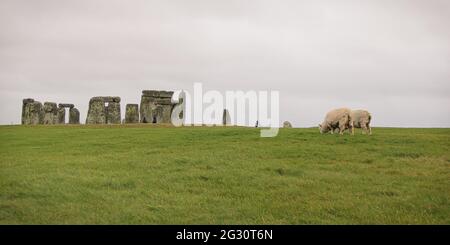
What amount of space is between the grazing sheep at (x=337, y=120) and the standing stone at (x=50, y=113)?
25.8 metres

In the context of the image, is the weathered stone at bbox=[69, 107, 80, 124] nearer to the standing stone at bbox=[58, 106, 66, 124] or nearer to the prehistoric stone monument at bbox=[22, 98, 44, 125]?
the standing stone at bbox=[58, 106, 66, 124]

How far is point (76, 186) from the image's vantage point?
14172mm

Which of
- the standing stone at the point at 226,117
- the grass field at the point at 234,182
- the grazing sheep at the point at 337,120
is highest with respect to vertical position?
the standing stone at the point at 226,117

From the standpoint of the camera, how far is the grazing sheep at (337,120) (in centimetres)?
2539

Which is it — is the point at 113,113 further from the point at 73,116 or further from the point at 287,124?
the point at 287,124

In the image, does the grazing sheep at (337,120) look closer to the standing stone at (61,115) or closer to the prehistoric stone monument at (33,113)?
the standing stone at (61,115)

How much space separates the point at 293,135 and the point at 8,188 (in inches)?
570

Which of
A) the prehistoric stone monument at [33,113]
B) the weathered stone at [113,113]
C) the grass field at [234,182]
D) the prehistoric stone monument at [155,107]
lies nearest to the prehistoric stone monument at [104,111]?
the weathered stone at [113,113]

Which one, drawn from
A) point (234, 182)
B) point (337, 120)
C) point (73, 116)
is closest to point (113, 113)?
point (73, 116)

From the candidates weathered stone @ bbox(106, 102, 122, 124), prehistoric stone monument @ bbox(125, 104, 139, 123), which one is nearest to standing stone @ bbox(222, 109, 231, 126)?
prehistoric stone monument @ bbox(125, 104, 139, 123)

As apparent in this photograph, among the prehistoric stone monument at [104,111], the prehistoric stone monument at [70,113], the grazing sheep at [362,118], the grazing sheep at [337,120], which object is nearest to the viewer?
the grazing sheep at [337,120]

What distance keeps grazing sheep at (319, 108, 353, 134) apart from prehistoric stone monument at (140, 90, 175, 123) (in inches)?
762

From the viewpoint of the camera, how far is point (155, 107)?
140 feet
